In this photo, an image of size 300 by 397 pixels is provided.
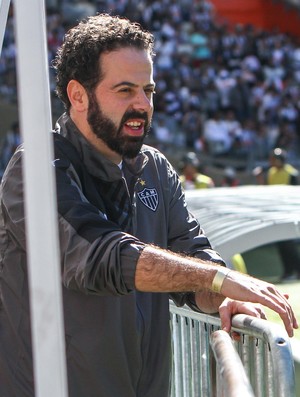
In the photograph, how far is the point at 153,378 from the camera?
3.03 metres

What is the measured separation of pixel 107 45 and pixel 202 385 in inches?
44.1

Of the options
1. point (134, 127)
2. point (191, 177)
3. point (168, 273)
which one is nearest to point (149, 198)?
point (134, 127)

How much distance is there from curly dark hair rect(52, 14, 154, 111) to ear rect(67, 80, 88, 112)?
0.05 ft

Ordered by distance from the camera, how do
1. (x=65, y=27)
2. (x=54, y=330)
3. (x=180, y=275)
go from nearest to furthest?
(x=54, y=330) < (x=180, y=275) < (x=65, y=27)

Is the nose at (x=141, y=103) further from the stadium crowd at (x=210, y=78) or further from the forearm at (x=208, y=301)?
the stadium crowd at (x=210, y=78)

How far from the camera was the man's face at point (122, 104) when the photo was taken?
292cm

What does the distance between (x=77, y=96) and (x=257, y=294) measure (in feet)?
2.72

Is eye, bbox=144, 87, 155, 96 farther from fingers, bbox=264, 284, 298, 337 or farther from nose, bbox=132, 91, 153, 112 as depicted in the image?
fingers, bbox=264, 284, 298, 337

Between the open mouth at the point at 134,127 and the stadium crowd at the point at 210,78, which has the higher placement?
the stadium crowd at the point at 210,78

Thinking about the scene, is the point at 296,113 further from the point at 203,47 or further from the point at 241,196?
the point at 241,196

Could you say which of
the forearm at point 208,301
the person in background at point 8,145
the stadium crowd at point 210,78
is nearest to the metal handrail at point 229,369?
the forearm at point 208,301

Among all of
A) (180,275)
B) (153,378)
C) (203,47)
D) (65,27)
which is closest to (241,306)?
(180,275)

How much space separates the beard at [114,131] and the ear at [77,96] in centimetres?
3

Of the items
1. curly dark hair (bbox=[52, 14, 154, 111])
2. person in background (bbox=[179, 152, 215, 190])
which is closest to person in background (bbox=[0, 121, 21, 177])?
person in background (bbox=[179, 152, 215, 190])
